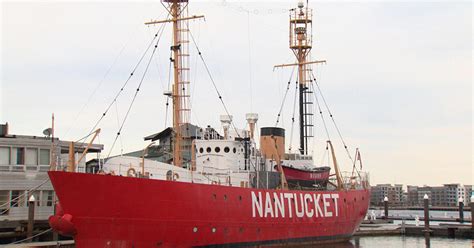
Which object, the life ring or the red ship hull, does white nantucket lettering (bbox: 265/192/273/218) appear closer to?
the red ship hull

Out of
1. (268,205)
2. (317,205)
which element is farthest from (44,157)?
(317,205)

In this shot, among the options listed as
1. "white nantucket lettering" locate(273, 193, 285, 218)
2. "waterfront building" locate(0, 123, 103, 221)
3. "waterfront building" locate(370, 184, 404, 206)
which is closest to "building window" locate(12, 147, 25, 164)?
"waterfront building" locate(0, 123, 103, 221)

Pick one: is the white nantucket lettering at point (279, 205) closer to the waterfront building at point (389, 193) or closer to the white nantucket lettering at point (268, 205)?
the white nantucket lettering at point (268, 205)

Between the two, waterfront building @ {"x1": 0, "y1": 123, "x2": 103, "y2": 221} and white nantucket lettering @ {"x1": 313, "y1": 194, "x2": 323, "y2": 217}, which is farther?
white nantucket lettering @ {"x1": 313, "y1": 194, "x2": 323, "y2": 217}

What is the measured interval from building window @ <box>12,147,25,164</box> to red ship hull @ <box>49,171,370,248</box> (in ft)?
26.5

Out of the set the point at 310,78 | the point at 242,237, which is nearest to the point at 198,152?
the point at 242,237

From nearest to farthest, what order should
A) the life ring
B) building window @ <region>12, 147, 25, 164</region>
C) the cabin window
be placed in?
the life ring
building window @ <region>12, 147, 25, 164</region>
the cabin window

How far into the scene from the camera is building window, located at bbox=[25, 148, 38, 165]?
2780 centimetres

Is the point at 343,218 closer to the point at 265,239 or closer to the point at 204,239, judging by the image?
the point at 265,239

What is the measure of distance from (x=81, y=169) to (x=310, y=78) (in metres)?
18.3

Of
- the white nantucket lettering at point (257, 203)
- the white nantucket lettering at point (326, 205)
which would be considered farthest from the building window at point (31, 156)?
the white nantucket lettering at point (326, 205)

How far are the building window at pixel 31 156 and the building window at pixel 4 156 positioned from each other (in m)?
0.80

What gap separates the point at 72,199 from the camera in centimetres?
2044

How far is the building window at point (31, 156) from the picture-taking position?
27.8 meters
